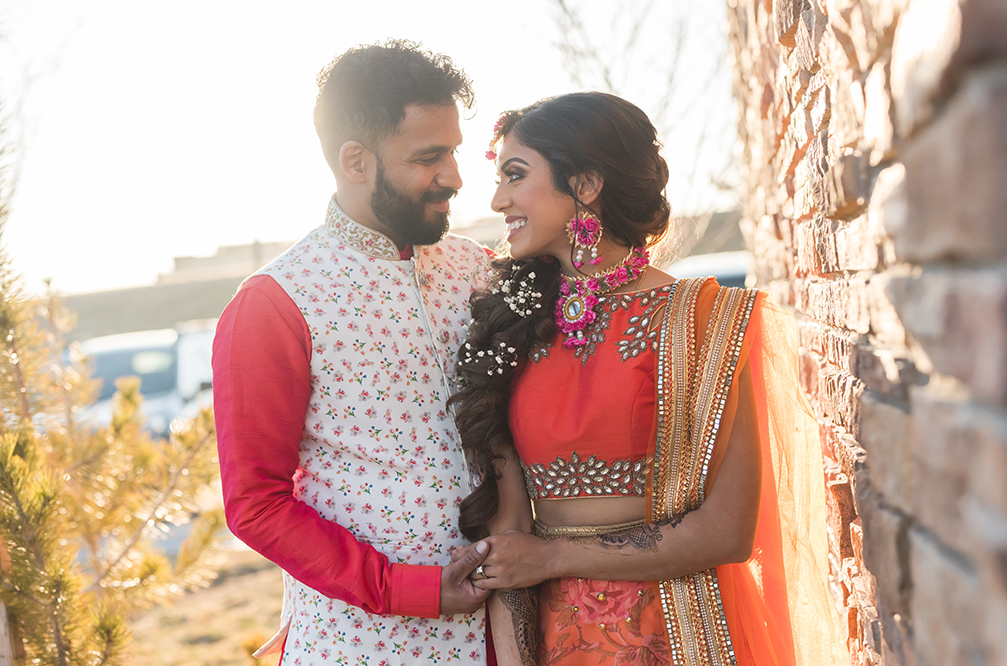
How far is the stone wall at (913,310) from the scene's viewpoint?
646 millimetres

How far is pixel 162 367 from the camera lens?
972cm

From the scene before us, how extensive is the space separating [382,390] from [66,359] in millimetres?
2585

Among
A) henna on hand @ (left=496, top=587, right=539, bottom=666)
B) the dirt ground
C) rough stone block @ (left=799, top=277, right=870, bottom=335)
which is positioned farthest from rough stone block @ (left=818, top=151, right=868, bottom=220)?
the dirt ground

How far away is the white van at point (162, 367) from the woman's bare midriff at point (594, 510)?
6928 millimetres

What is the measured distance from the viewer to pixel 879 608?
118cm

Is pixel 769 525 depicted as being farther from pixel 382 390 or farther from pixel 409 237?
pixel 409 237

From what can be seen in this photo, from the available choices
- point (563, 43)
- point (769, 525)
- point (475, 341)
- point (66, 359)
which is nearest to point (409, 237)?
point (475, 341)

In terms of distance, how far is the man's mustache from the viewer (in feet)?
6.64

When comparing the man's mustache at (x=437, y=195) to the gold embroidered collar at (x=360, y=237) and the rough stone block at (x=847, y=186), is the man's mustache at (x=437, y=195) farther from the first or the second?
the rough stone block at (x=847, y=186)

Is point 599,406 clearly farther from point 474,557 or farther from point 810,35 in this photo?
point 810,35

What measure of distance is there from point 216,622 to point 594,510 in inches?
155

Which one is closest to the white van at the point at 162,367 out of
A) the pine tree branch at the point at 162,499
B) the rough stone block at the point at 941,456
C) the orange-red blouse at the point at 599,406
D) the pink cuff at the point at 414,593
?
the pine tree branch at the point at 162,499

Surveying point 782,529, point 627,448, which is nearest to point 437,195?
point 627,448

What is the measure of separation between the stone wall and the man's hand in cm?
77
